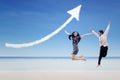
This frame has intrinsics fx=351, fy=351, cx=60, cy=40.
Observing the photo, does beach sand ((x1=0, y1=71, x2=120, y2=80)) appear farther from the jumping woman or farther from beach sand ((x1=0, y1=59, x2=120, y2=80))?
the jumping woman

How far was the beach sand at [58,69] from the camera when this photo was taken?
15.4ft

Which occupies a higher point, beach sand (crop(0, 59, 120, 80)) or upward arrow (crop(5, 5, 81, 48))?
upward arrow (crop(5, 5, 81, 48))

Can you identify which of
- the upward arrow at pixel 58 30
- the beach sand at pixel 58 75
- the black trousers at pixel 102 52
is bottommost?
the beach sand at pixel 58 75

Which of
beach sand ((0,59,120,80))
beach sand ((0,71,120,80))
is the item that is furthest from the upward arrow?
beach sand ((0,71,120,80))

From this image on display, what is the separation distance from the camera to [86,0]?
522cm

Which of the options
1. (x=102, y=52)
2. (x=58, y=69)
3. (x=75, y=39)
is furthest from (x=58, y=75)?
(x=102, y=52)

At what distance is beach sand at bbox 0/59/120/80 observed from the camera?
4.69m

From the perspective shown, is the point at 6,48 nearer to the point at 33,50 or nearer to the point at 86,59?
the point at 33,50

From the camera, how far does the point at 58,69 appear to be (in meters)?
5.12

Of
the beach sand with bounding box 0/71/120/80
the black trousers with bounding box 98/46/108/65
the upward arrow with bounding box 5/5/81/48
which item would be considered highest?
the upward arrow with bounding box 5/5/81/48

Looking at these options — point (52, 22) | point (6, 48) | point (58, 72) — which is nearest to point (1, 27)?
point (6, 48)

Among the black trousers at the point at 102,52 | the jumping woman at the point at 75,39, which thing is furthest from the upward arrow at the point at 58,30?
the black trousers at the point at 102,52

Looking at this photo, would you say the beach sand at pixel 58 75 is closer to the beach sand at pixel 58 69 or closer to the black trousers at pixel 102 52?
the beach sand at pixel 58 69

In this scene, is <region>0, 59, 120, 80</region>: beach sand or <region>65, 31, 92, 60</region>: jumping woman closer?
<region>0, 59, 120, 80</region>: beach sand
